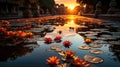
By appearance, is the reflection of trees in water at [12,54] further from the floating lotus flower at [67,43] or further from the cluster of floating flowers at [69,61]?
the cluster of floating flowers at [69,61]

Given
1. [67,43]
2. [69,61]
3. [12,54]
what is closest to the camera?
[69,61]

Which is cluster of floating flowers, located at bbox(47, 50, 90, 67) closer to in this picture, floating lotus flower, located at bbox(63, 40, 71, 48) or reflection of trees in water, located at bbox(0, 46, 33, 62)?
reflection of trees in water, located at bbox(0, 46, 33, 62)

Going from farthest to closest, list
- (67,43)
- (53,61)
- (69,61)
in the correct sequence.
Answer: (67,43) < (69,61) < (53,61)

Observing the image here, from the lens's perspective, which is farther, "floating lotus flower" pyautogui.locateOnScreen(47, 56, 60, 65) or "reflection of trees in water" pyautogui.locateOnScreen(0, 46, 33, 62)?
"reflection of trees in water" pyautogui.locateOnScreen(0, 46, 33, 62)

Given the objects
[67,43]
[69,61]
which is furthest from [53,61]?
[67,43]

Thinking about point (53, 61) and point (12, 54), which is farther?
point (12, 54)

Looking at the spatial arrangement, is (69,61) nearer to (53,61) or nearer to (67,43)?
(53,61)

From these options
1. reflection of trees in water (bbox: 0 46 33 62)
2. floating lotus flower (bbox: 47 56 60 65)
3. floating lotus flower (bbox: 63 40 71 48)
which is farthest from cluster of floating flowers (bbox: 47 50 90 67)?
floating lotus flower (bbox: 63 40 71 48)

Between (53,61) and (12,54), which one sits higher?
(53,61)

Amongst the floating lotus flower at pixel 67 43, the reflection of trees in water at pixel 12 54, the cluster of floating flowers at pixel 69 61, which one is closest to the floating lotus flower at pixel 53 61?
the cluster of floating flowers at pixel 69 61

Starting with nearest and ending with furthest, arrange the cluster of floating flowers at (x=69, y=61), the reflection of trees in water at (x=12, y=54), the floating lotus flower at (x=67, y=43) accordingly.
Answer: the cluster of floating flowers at (x=69, y=61)
the reflection of trees in water at (x=12, y=54)
the floating lotus flower at (x=67, y=43)

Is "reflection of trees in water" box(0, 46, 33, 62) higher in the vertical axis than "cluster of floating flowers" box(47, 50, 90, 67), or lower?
lower

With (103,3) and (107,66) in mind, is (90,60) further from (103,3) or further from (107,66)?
(103,3)

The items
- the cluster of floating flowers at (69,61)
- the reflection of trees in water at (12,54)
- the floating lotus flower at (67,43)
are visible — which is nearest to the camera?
the cluster of floating flowers at (69,61)
